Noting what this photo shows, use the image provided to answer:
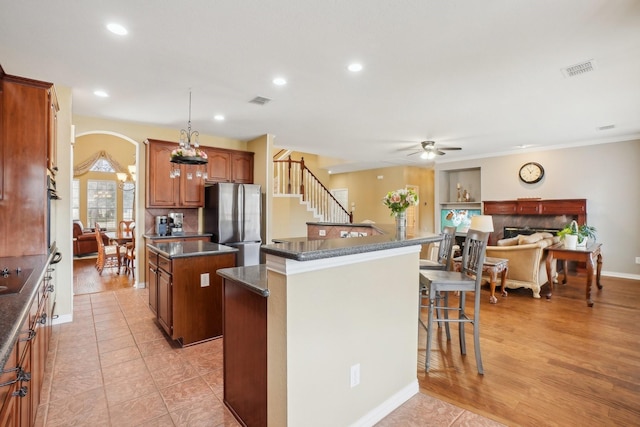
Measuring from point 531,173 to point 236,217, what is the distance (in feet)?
21.3

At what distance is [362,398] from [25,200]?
10.4 ft

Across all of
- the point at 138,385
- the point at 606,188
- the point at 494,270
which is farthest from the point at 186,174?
the point at 606,188

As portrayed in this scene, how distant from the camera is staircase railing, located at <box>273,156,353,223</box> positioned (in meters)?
7.98

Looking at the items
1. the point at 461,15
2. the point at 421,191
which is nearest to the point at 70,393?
the point at 461,15

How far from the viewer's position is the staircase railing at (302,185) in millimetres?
7977

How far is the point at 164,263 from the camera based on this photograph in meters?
3.13

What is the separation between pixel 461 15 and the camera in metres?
2.26

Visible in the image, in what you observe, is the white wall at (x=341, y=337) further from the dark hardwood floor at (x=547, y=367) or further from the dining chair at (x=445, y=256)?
the dining chair at (x=445, y=256)

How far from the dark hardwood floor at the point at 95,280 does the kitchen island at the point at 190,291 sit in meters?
2.65

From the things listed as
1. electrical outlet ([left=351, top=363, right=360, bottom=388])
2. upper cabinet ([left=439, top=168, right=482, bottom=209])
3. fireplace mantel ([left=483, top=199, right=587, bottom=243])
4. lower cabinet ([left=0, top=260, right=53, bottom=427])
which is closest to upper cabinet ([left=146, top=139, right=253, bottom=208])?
lower cabinet ([left=0, top=260, right=53, bottom=427])

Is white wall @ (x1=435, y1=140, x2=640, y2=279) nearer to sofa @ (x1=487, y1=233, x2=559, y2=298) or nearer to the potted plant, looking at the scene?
the potted plant

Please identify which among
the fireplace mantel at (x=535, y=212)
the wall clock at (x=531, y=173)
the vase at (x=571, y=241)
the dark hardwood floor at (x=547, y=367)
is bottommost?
the dark hardwood floor at (x=547, y=367)

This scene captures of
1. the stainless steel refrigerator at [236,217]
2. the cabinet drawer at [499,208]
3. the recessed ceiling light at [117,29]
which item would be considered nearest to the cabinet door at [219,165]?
the stainless steel refrigerator at [236,217]

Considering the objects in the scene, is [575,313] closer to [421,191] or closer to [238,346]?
[238,346]
